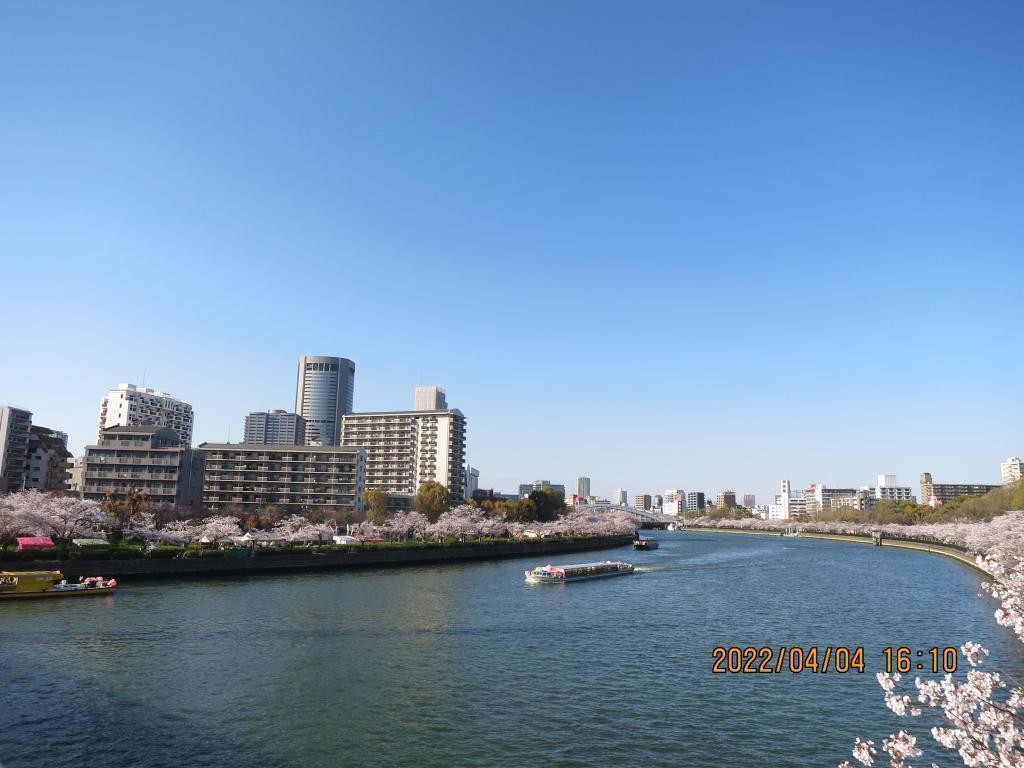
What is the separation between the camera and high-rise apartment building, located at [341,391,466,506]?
14712 centimetres

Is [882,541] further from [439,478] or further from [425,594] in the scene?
[425,594]

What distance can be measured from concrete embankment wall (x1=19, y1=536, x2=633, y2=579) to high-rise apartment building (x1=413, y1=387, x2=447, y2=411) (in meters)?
98.1

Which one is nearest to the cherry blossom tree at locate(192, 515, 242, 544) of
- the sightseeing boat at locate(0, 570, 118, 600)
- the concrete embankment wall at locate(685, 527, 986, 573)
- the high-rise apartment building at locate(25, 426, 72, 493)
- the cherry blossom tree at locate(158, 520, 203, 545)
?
the cherry blossom tree at locate(158, 520, 203, 545)

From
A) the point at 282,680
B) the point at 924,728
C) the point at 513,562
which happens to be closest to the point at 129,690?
the point at 282,680

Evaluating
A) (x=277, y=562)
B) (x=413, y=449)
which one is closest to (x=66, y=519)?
(x=277, y=562)

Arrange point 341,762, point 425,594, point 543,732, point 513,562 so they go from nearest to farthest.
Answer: point 341,762
point 543,732
point 425,594
point 513,562

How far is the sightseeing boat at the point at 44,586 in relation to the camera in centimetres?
4081

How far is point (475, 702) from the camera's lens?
896 inches

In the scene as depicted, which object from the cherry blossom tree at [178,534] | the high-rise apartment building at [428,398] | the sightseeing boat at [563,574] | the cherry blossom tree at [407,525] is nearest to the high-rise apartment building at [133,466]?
the cherry blossom tree at [407,525]

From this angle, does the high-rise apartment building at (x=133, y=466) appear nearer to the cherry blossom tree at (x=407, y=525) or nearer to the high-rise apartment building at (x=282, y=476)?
the high-rise apartment building at (x=282, y=476)

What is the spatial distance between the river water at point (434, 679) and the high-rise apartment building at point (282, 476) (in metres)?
67.1

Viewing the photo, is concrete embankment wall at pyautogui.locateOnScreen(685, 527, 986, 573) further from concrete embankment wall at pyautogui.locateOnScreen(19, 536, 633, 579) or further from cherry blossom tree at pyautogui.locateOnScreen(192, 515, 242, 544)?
cherry blossom tree at pyautogui.locateOnScreen(192, 515, 242, 544)

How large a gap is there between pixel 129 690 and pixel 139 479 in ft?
300
